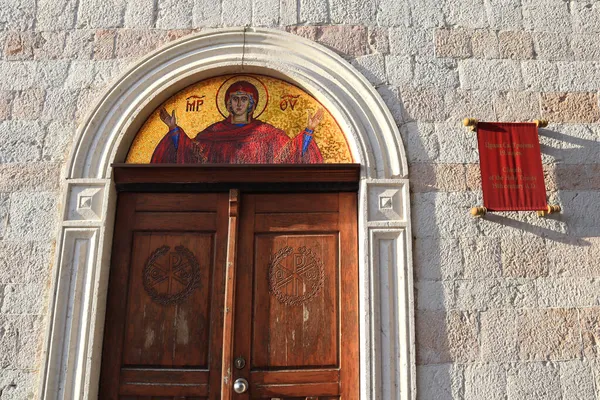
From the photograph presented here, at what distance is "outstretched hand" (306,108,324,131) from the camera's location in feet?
13.7

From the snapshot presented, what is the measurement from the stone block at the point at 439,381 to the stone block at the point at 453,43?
92.8 inches

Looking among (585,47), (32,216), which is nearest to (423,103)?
(585,47)

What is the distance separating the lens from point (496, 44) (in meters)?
4.25

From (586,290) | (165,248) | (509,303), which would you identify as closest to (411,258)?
(509,303)

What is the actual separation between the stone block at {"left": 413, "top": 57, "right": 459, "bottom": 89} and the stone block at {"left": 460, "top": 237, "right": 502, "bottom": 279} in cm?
122

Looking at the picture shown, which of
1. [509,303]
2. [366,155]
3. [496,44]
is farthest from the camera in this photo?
[496,44]

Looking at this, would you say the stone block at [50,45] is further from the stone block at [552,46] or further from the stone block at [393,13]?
the stone block at [552,46]

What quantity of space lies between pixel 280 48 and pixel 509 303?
2558 millimetres

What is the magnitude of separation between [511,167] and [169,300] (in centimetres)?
265

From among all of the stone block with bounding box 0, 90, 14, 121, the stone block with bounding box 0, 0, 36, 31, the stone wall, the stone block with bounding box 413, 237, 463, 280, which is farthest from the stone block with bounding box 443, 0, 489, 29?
the stone block with bounding box 0, 90, 14, 121

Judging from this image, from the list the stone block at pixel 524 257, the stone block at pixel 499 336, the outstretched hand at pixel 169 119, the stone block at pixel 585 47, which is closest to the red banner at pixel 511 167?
the stone block at pixel 524 257

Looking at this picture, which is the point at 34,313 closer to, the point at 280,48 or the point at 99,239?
the point at 99,239

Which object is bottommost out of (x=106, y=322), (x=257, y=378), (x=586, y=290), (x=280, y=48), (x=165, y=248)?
(x=257, y=378)

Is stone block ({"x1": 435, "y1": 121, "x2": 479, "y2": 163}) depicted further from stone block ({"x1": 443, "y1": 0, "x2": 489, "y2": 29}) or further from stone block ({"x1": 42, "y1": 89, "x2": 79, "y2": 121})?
stone block ({"x1": 42, "y1": 89, "x2": 79, "y2": 121})
